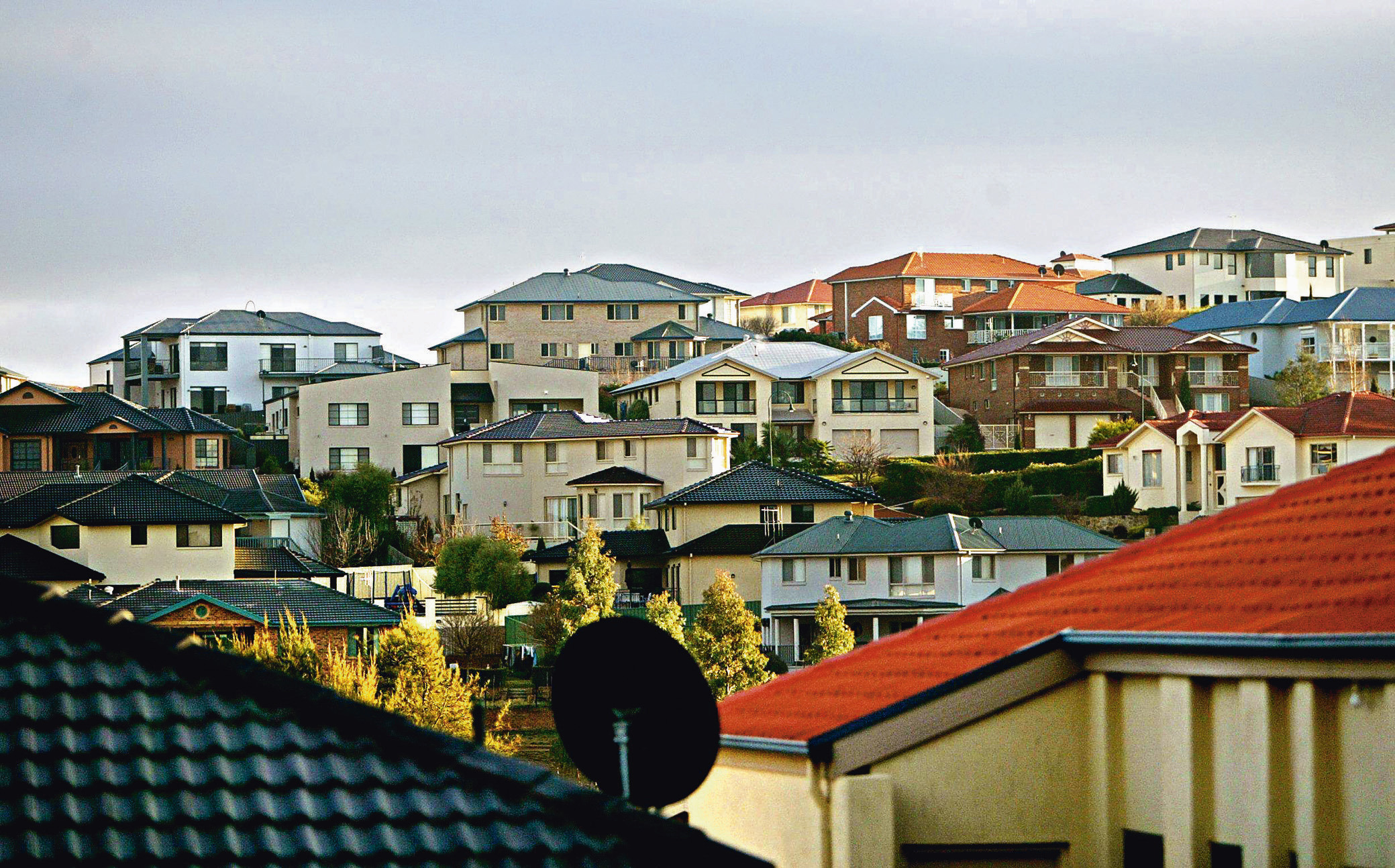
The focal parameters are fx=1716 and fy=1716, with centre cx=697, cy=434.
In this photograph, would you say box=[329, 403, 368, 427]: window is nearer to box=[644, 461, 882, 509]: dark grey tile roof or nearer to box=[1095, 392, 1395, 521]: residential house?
box=[644, 461, 882, 509]: dark grey tile roof

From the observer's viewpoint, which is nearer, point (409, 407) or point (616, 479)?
point (616, 479)

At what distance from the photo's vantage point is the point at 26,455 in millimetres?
72062

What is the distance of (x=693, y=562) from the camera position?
201 feet

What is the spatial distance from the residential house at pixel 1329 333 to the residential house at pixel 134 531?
199 feet

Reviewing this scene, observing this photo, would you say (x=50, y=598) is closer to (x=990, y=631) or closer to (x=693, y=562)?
(x=990, y=631)

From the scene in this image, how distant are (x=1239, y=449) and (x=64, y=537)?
41.5 m

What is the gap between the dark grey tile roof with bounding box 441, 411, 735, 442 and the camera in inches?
2852

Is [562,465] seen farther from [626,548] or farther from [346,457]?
[346,457]

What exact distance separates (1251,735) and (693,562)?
2107 inches

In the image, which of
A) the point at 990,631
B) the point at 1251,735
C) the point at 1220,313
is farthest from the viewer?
the point at 1220,313

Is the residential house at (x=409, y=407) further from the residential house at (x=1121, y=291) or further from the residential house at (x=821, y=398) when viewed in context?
the residential house at (x=1121, y=291)

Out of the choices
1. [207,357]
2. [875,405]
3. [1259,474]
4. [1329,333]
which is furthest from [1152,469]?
[207,357]

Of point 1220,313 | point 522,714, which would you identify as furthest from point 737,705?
point 1220,313

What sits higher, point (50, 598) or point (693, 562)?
point (50, 598)
